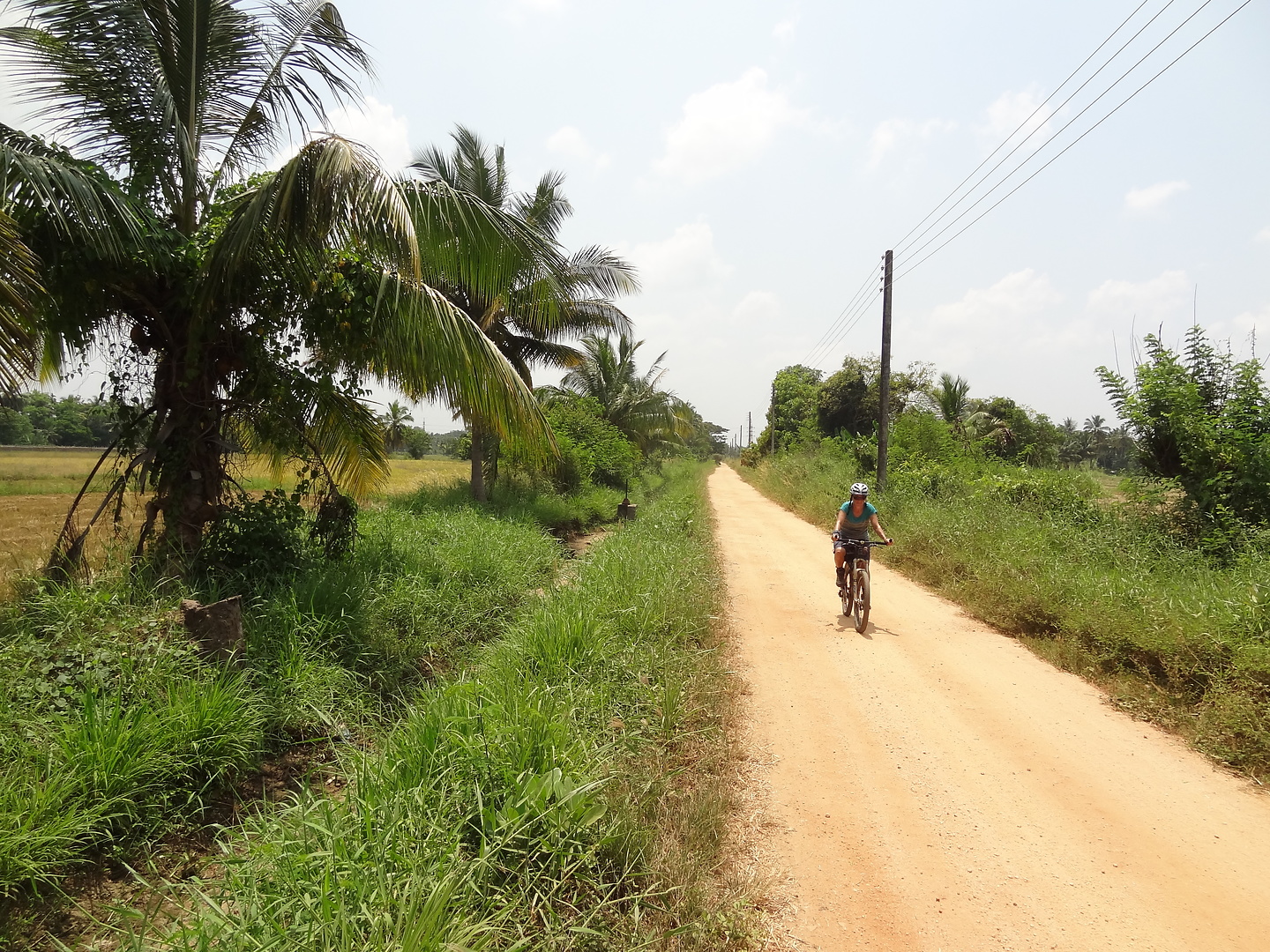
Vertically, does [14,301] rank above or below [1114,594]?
above

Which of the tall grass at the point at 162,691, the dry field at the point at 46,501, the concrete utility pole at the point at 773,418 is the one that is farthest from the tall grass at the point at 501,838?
the concrete utility pole at the point at 773,418

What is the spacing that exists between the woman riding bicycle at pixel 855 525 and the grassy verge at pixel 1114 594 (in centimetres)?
150

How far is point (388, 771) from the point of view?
111 inches

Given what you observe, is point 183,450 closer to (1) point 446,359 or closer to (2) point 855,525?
(1) point 446,359

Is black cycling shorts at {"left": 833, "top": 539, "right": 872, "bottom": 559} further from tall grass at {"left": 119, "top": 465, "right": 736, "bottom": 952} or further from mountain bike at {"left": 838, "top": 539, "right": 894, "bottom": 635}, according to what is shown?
tall grass at {"left": 119, "top": 465, "right": 736, "bottom": 952}

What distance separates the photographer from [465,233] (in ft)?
18.7

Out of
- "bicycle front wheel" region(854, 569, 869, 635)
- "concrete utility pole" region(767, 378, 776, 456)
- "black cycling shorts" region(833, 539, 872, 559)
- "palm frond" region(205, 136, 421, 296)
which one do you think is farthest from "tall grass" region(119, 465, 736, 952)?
"concrete utility pole" region(767, 378, 776, 456)

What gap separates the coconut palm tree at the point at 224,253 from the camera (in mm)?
4582

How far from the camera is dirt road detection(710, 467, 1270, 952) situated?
2.41 metres

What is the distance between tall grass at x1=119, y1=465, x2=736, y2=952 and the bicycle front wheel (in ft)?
8.53

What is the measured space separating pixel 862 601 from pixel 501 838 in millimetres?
4611

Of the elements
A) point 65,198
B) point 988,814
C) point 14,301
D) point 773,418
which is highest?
point 773,418

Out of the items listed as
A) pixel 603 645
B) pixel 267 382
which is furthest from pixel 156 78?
pixel 603 645

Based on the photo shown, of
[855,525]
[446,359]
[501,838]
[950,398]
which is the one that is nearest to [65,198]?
[446,359]
